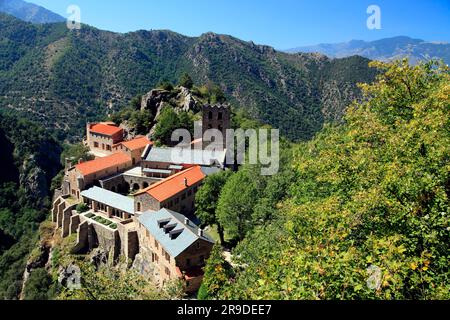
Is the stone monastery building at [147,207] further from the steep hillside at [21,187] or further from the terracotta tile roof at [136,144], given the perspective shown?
the steep hillside at [21,187]

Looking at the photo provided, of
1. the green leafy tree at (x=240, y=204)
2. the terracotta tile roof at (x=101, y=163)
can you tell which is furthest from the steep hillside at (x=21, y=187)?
the green leafy tree at (x=240, y=204)

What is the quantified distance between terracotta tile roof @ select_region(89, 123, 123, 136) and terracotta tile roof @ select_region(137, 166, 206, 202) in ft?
97.0

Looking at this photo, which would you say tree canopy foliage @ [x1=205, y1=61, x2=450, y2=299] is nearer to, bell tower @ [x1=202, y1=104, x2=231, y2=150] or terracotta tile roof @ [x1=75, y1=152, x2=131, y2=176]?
terracotta tile roof @ [x1=75, y1=152, x2=131, y2=176]

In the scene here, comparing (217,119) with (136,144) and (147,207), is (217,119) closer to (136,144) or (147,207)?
(136,144)

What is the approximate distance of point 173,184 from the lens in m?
49.8

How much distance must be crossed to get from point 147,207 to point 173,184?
17.8 feet

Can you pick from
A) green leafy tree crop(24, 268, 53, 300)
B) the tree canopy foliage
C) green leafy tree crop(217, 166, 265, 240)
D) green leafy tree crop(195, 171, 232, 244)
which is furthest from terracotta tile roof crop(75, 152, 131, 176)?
the tree canopy foliage

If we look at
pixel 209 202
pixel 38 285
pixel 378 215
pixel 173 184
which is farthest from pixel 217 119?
pixel 378 215

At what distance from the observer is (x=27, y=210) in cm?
9262

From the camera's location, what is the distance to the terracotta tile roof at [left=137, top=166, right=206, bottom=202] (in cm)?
4620

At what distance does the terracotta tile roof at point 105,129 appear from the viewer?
7812 cm

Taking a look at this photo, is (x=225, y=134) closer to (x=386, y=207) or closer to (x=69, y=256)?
(x=69, y=256)

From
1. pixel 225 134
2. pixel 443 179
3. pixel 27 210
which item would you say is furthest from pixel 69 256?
pixel 27 210
